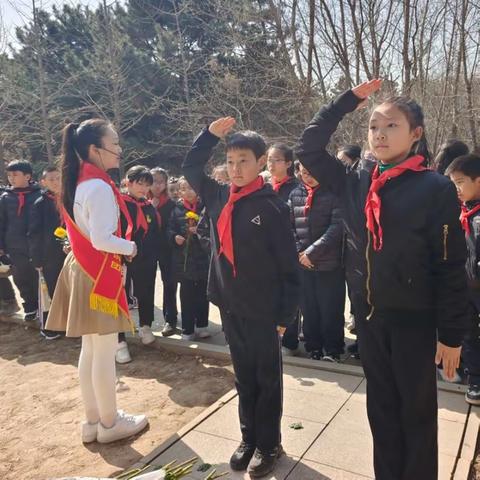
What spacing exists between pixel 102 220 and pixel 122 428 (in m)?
1.54

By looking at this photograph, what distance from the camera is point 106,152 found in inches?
123

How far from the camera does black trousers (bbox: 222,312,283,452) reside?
2736 mm

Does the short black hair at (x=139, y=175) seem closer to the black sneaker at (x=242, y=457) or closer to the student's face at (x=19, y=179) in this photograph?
the student's face at (x=19, y=179)

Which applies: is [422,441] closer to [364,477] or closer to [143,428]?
[364,477]

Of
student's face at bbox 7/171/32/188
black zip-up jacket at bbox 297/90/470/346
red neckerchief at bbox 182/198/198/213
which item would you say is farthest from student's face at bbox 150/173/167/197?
black zip-up jacket at bbox 297/90/470/346

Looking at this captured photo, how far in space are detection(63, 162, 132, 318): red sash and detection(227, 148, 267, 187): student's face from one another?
0.89 metres

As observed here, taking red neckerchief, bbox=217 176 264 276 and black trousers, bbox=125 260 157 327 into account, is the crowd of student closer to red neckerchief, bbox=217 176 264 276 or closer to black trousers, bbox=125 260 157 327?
red neckerchief, bbox=217 176 264 276

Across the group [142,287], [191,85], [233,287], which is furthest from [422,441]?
[191,85]

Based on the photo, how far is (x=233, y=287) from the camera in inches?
107

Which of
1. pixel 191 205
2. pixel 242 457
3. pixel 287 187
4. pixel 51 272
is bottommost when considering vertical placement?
pixel 242 457

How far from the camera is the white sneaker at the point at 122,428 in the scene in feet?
10.8

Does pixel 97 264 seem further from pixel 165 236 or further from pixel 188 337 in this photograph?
pixel 165 236

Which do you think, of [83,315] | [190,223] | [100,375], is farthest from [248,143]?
[190,223]

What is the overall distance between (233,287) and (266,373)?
1.80 ft
